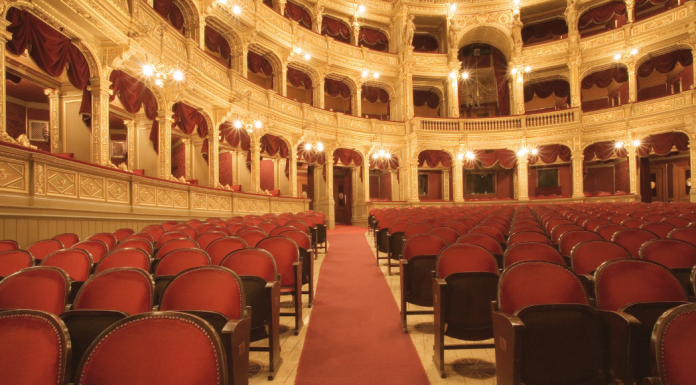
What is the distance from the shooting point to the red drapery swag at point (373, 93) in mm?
19516

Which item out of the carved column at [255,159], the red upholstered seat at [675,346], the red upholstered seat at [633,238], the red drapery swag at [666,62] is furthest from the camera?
the red drapery swag at [666,62]

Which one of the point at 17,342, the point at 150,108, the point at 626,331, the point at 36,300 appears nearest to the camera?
the point at 17,342

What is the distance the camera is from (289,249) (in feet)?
12.2

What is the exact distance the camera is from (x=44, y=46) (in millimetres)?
6402

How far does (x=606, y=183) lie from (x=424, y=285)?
19441 millimetres

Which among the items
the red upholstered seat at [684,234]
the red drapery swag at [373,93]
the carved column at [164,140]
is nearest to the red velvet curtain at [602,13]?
the red drapery swag at [373,93]

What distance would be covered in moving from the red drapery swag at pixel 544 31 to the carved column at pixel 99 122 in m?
20.0

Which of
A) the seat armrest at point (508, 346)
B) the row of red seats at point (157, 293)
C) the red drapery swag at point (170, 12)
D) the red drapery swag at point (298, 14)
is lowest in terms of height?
the seat armrest at point (508, 346)

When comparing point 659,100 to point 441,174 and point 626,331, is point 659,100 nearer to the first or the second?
point 441,174

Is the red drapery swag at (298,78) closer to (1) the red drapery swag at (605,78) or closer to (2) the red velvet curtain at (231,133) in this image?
(2) the red velvet curtain at (231,133)

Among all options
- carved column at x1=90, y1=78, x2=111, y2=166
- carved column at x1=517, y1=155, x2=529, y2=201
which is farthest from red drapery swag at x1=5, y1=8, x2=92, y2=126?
carved column at x1=517, y1=155, x2=529, y2=201

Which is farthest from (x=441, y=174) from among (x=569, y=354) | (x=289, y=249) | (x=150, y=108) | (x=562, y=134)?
(x=569, y=354)

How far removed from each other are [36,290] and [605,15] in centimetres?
2282

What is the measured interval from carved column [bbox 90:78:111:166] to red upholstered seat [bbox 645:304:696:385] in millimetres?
8665
